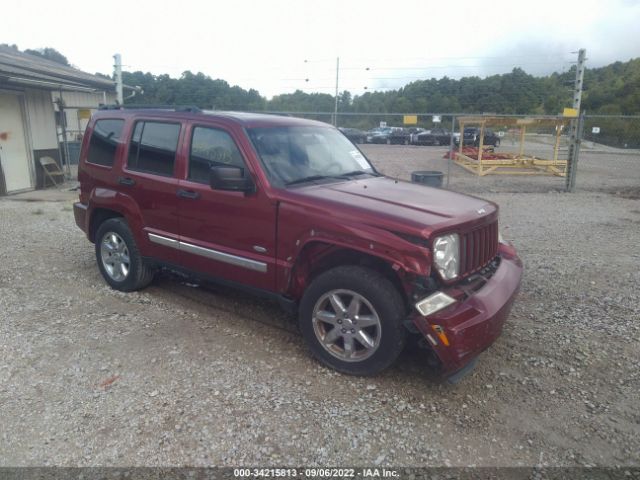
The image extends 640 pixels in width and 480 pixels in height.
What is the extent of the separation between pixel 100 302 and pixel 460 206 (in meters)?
3.66

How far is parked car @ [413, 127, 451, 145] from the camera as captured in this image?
35031 millimetres

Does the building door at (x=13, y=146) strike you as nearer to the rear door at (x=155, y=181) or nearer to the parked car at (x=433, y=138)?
the rear door at (x=155, y=181)

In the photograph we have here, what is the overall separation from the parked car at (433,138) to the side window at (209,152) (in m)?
32.6

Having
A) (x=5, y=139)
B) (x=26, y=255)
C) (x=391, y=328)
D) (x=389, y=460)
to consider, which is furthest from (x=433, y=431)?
(x=5, y=139)

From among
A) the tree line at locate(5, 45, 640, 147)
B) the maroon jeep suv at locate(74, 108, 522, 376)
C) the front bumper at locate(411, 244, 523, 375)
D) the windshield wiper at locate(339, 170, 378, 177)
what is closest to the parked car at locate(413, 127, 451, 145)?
the tree line at locate(5, 45, 640, 147)

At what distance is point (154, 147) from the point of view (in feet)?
15.4

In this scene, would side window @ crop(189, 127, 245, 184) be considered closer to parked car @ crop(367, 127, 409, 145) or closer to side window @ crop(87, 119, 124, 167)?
side window @ crop(87, 119, 124, 167)

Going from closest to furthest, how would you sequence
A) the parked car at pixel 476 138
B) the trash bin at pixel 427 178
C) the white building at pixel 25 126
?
the trash bin at pixel 427 178, the white building at pixel 25 126, the parked car at pixel 476 138

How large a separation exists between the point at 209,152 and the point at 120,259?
1785mm

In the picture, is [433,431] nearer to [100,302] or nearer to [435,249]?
[435,249]

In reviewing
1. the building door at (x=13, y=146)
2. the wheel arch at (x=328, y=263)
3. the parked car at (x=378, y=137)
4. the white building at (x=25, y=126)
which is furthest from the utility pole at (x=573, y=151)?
the parked car at (x=378, y=137)

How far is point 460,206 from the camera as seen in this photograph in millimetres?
3760

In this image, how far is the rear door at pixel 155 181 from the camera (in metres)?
4.50

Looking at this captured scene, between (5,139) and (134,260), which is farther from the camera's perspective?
(5,139)
